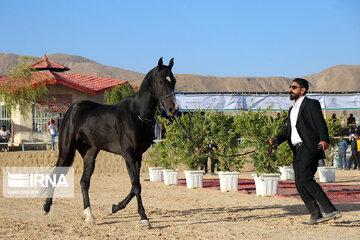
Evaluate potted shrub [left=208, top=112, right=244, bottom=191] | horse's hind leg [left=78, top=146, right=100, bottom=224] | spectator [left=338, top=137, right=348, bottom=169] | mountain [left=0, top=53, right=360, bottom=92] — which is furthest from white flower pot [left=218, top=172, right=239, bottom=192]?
mountain [left=0, top=53, right=360, bottom=92]

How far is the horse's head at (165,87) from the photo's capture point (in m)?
7.41

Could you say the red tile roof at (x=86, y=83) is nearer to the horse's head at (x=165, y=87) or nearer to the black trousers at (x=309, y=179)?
the horse's head at (x=165, y=87)

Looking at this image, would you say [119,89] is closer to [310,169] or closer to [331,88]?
[310,169]

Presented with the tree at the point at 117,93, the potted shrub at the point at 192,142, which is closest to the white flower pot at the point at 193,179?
the potted shrub at the point at 192,142

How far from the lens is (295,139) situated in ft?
24.5

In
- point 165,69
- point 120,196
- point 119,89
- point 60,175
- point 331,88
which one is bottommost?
point 120,196

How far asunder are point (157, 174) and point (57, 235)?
10.5 meters

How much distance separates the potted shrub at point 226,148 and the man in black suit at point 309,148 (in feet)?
20.8

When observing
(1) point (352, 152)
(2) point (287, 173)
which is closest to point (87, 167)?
(2) point (287, 173)

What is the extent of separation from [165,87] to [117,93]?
24754 mm

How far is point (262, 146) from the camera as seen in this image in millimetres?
12781

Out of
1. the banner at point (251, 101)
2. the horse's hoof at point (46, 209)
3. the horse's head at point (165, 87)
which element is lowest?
the horse's hoof at point (46, 209)

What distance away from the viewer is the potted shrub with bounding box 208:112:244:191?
45.3ft

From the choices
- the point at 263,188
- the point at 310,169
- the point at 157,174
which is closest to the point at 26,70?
the point at 157,174
